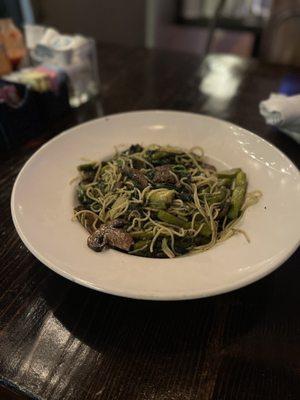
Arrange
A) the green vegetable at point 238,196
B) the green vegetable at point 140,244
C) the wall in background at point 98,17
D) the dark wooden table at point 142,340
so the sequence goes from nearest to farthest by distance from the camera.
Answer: the dark wooden table at point 142,340 → the green vegetable at point 140,244 → the green vegetable at point 238,196 → the wall in background at point 98,17

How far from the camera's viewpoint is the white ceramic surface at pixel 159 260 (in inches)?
30.5

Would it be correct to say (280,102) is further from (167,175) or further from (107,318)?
(107,318)

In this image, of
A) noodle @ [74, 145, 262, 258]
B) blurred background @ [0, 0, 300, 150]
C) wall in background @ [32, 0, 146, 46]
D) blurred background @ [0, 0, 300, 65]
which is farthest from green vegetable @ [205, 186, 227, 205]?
wall in background @ [32, 0, 146, 46]

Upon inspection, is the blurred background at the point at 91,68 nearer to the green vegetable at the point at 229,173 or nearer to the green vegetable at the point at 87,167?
the green vegetable at the point at 87,167

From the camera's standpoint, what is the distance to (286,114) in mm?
1423

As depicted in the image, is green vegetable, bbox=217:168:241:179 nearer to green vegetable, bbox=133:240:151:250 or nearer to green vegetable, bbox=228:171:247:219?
green vegetable, bbox=228:171:247:219

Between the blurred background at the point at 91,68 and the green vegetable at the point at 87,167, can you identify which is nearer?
the green vegetable at the point at 87,167

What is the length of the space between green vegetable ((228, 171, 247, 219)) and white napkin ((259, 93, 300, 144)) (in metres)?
0.45

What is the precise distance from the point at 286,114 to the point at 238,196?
0.55m

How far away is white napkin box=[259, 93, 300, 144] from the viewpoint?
1.42m

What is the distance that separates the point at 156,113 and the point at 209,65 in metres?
0.98

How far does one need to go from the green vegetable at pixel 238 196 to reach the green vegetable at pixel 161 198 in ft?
0.63

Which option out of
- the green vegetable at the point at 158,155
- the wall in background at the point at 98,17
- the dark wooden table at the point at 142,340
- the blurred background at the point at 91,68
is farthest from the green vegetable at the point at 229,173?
the wall in background at the point at 98,17

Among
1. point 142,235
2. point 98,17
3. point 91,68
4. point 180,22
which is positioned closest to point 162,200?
point 142,235
